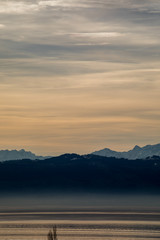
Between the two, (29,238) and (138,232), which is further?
(138,232)

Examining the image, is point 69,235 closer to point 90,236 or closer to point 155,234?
point 90,236

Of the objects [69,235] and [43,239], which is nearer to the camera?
[43,239]

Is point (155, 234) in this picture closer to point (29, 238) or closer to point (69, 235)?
point (69, 235)

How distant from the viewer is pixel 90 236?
188 meters

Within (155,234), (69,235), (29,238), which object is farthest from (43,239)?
(155,234)

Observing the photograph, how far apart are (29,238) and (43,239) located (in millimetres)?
4966

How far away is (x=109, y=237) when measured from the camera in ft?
599

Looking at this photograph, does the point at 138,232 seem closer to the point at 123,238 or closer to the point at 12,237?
the point at 123,238

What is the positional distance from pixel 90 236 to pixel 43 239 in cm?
1762

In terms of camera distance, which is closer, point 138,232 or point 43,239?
point 43,239

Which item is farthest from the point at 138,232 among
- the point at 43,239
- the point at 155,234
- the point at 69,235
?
the point at 43,239

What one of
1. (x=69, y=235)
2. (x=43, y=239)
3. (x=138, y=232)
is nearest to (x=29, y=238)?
(x=43, y=239)

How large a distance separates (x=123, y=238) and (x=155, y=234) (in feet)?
52.4

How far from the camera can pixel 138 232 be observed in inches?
7810
